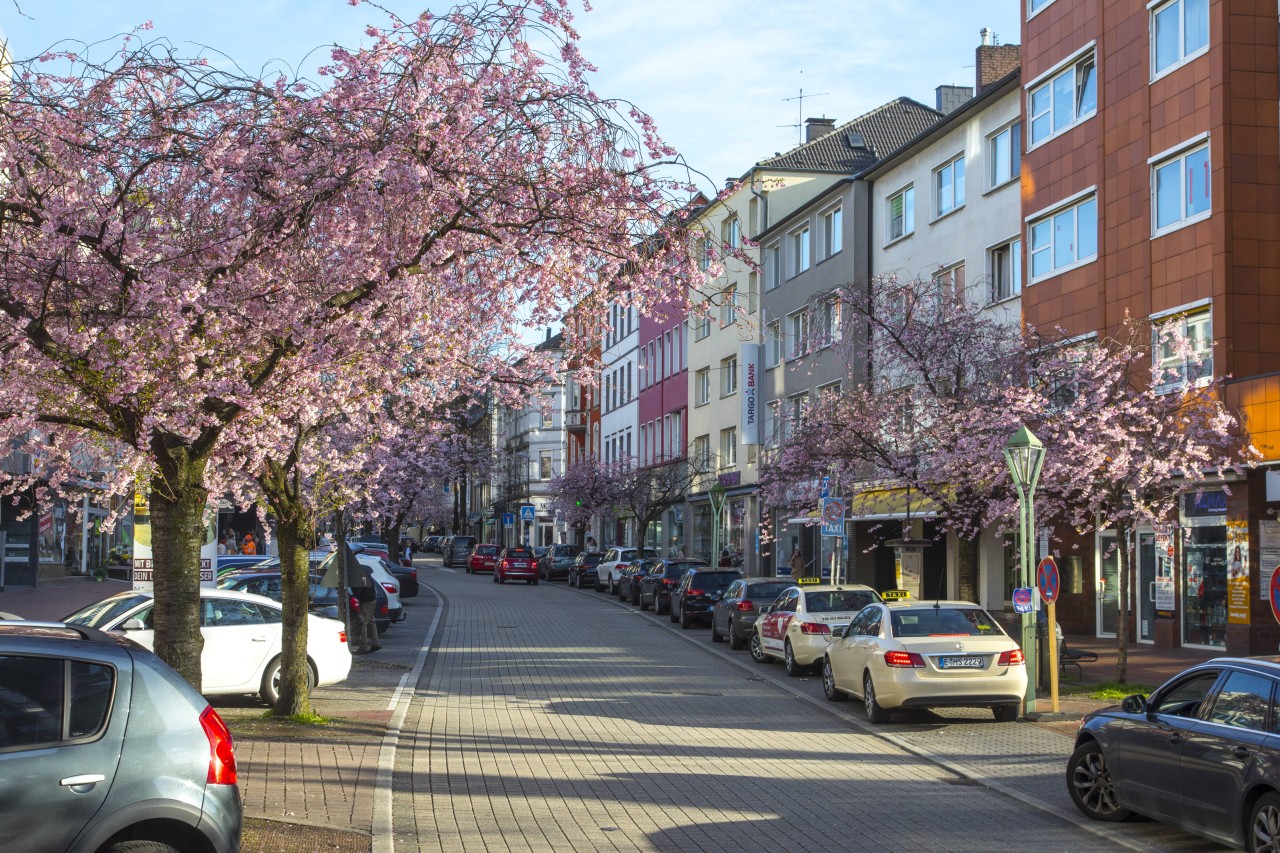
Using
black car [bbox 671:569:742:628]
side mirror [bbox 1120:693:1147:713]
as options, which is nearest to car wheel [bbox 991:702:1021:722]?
side mirror [bbox 1120:693:1147:713]

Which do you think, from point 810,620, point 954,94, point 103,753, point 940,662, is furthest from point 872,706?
point 954,94

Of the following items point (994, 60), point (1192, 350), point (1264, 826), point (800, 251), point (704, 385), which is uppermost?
point (994, 60)

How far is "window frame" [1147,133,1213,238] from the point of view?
2448cm

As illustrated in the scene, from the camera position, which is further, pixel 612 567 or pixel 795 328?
pixel 612 567

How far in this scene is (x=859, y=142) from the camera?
5406 centimetres

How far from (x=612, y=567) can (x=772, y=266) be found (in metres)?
11.9

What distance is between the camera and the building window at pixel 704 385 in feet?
197

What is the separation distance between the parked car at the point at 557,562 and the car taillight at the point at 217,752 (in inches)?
2183

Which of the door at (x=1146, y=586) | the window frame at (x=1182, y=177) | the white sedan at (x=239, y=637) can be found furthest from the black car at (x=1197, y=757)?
the door at (x=1146, y=586)

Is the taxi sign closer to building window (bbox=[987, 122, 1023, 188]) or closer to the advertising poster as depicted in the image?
the advertising poster

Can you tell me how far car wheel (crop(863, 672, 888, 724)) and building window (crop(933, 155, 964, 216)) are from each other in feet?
68.9

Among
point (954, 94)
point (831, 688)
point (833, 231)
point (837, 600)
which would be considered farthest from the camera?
point (954, 94)

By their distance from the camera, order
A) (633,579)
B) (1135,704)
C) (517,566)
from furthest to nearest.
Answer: (517,566)
(633,579)
(1135,704)

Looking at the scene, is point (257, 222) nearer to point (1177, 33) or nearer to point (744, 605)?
point (744, 605)
